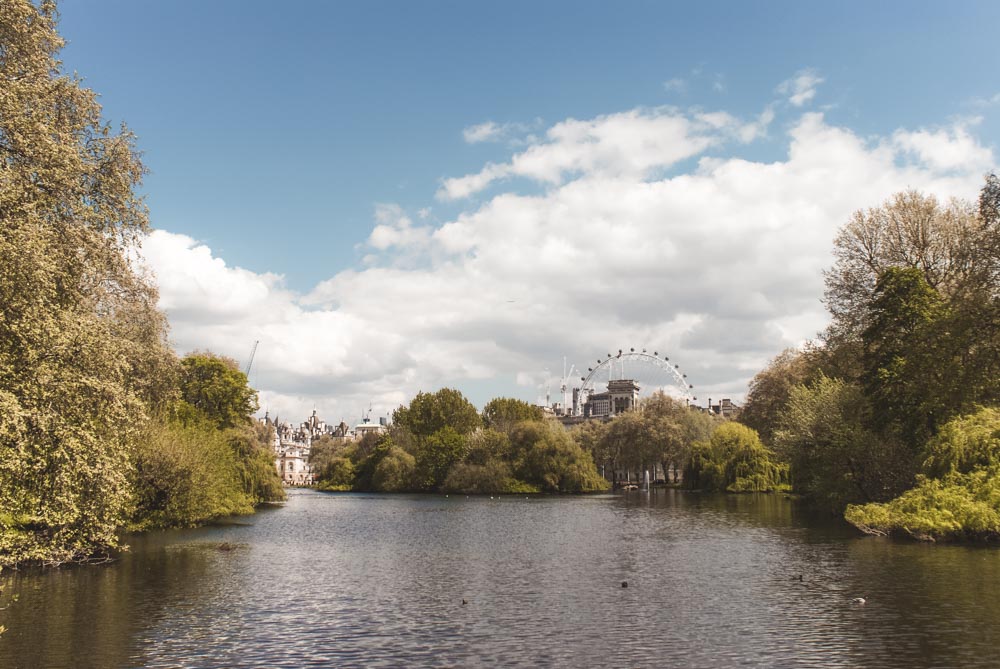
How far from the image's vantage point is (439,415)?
159m

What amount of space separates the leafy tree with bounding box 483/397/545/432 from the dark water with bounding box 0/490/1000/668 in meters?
101

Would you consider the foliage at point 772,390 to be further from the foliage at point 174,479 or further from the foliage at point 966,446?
the foliage at point 174,479

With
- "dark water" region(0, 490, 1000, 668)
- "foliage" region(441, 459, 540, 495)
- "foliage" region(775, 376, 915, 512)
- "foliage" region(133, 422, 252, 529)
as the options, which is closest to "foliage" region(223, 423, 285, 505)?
"foliage" region(133, 422, 252, 529)

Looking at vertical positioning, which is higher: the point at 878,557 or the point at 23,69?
the point at 23,69

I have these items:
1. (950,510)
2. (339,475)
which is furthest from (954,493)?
(339,475)

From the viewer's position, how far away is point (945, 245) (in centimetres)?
6512

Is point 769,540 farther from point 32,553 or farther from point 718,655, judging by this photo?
point 32,553

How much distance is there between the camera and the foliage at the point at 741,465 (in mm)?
106375

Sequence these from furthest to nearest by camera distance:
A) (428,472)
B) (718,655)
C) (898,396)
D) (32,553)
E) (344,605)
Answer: (428,472), (898,396), (344,605), (32,553), (718,655)

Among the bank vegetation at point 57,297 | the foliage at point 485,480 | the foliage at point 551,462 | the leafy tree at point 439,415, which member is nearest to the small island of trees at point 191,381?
the bank vegetation at point 57,297

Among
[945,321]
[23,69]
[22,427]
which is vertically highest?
[23,69]

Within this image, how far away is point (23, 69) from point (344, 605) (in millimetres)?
21423

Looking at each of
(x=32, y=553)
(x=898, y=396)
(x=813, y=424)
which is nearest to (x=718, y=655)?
(x=32, y=553)

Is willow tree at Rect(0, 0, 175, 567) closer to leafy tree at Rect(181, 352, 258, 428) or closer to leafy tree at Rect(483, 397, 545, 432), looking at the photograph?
leafy tree at Rect(181, 352, 258, 428)
